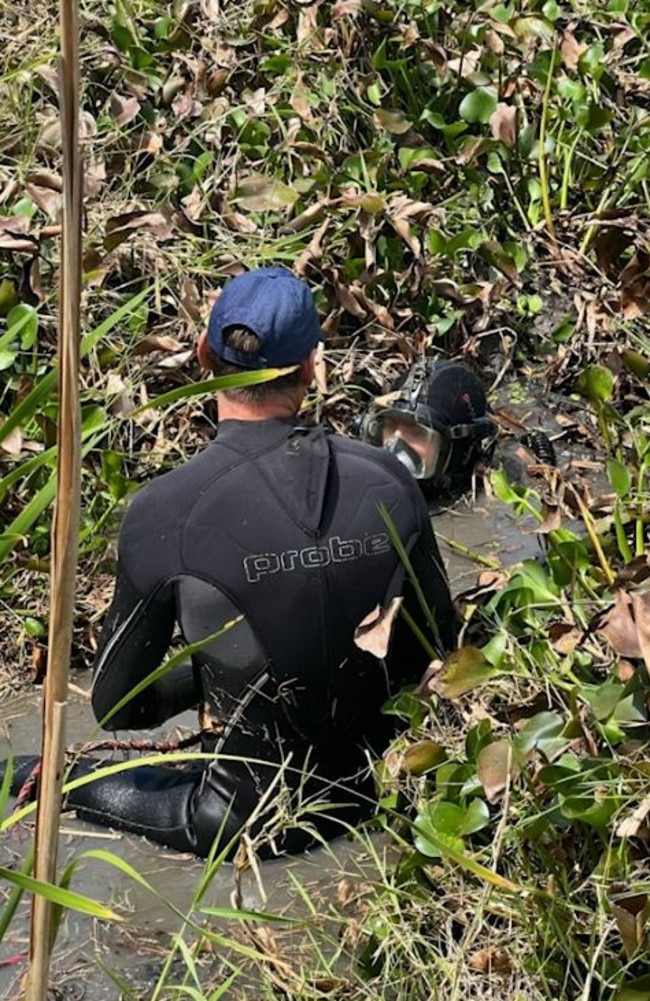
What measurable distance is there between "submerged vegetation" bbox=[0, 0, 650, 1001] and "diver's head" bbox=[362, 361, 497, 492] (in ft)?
0.70

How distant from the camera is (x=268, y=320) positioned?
3047mm

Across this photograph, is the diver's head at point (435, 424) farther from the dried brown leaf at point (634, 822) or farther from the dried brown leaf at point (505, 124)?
the dried brown leaf at point (634, 822)

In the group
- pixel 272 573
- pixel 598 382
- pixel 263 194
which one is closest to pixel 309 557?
pixel 272 573

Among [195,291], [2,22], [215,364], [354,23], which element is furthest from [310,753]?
[2,22]

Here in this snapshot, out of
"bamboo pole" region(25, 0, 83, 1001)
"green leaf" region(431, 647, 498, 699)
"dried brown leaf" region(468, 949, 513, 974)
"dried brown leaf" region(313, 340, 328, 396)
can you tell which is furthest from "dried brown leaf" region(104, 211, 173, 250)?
"bamboo pole" region(25, 0, 83, 1001)

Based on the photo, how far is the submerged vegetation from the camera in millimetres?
3018

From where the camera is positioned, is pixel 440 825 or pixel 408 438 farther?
pixel 408 438

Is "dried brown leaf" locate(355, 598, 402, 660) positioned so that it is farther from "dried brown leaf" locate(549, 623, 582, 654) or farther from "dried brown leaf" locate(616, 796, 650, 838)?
"dried brown leaf" locate(616, 796, 650, 838)

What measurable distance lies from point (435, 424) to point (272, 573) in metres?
1.54

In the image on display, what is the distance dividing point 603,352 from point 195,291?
1342 millimetres

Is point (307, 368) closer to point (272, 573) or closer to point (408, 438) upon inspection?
point (272, 573)

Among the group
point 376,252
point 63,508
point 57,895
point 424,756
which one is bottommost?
point 376,252

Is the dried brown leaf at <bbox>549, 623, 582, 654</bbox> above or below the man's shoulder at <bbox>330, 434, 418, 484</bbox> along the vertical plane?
below

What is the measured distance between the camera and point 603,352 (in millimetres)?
4695
